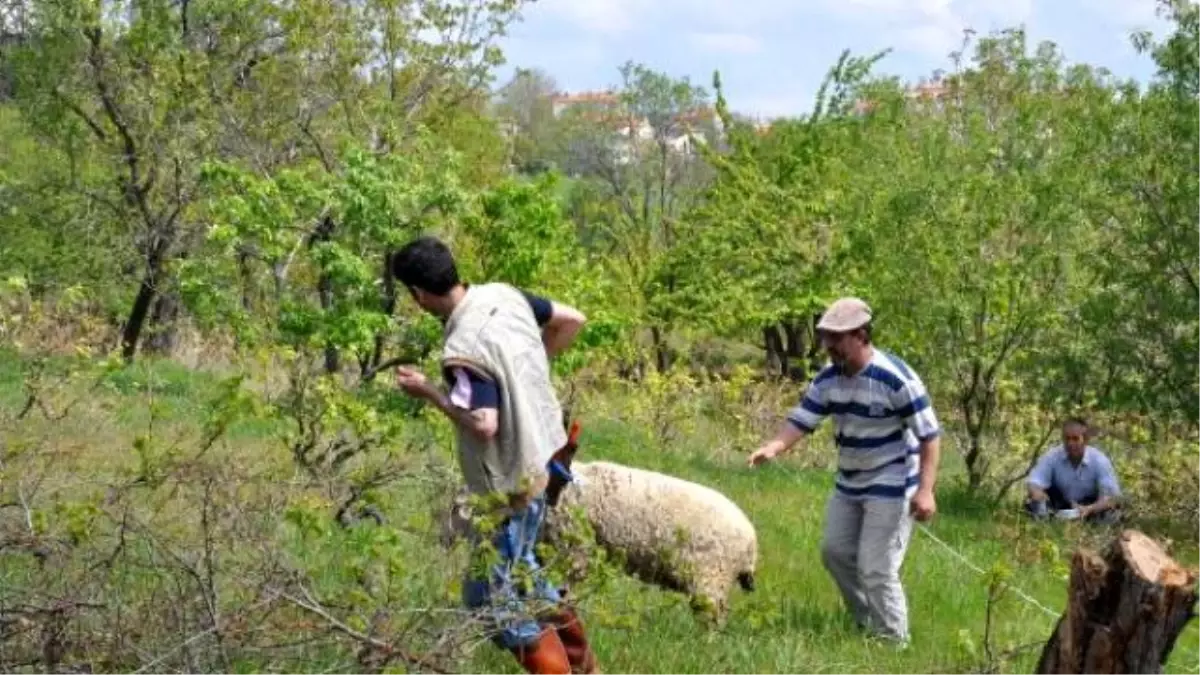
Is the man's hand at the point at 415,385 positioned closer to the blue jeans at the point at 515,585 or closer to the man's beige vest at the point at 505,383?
the man's beige vest at the point at 505,383

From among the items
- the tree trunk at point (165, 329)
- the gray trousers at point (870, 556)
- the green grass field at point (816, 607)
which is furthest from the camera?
the tree trunk at point (165, 329)

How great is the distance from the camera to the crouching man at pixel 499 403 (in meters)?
5.55

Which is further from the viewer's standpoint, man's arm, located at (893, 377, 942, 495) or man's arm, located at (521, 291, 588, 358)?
man's arm, located at (893, 377, 942, 495)

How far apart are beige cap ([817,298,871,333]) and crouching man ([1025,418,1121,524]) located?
266 inches

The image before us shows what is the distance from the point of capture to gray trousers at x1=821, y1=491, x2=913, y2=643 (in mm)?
7652

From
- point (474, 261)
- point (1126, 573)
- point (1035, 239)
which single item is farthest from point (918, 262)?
point (1126, 573)

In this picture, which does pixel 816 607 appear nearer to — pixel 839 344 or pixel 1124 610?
pixel 839 344

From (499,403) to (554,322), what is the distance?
22.8 inches

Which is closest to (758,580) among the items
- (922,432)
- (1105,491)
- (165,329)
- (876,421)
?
(876,421)

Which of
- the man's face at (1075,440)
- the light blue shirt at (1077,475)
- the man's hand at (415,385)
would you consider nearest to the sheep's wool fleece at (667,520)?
the man's hand at (415,385)

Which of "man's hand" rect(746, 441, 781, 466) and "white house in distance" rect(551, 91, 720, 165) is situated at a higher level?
"white house in distance" rect(551, 91, 720, 165)

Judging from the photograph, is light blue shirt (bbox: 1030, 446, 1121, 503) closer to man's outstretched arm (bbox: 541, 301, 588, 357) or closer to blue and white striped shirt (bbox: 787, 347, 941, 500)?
blue and white striped shirt (bbox: 787, 347, 941, 500)

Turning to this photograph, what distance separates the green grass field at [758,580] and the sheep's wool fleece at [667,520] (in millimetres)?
242

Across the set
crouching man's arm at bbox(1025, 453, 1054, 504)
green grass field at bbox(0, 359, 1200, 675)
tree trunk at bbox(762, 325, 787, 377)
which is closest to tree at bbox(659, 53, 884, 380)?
tree trunk at bbox(762, 325, 787, 377)
